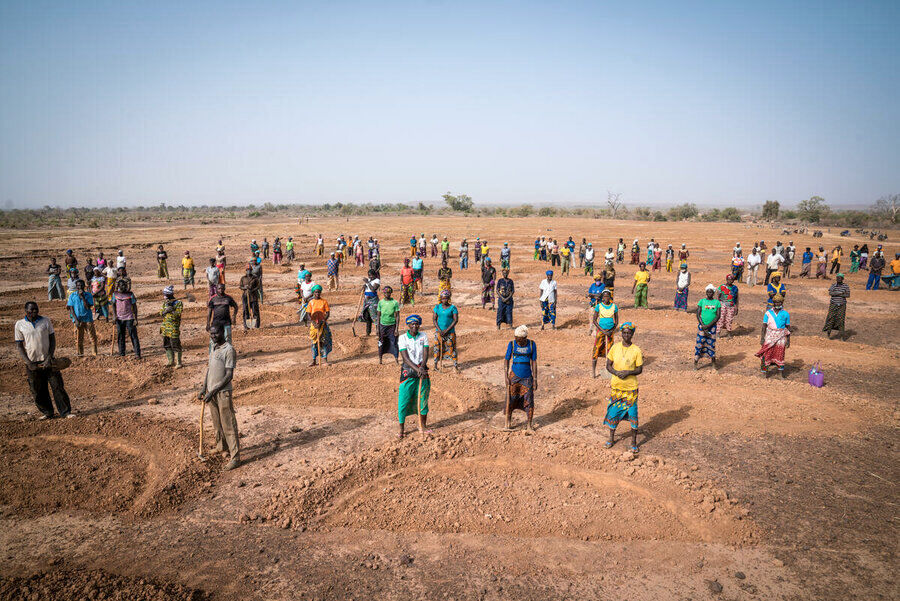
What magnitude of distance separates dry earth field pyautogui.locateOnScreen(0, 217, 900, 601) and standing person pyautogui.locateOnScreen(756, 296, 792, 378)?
0.50 meters

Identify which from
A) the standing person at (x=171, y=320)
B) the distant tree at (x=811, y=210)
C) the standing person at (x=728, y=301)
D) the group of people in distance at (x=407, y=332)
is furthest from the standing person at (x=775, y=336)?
the distant tree at (x=811, y=210)

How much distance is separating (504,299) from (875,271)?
19605 mm

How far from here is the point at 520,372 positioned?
26.7 ft

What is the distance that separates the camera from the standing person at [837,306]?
13961 mm

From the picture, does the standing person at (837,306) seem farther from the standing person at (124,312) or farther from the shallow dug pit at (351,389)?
the standing person at (124,312)

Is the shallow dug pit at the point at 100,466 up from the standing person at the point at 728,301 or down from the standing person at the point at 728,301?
down

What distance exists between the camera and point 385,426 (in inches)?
349

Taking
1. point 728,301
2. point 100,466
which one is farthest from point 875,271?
point 100,466

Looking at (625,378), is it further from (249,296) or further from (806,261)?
(806,261)

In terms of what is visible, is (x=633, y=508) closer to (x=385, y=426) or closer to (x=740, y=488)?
(x=740, y=488)

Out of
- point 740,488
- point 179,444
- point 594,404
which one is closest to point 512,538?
point 740,488

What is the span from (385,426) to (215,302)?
5217 mm

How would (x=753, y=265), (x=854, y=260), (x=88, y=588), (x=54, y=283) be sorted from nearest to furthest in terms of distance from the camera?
(x=88, y=588), (x=54, y=283), (x=753, y=265), (x=854, y=260)

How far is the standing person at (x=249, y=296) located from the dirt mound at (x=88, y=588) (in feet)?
33.1
